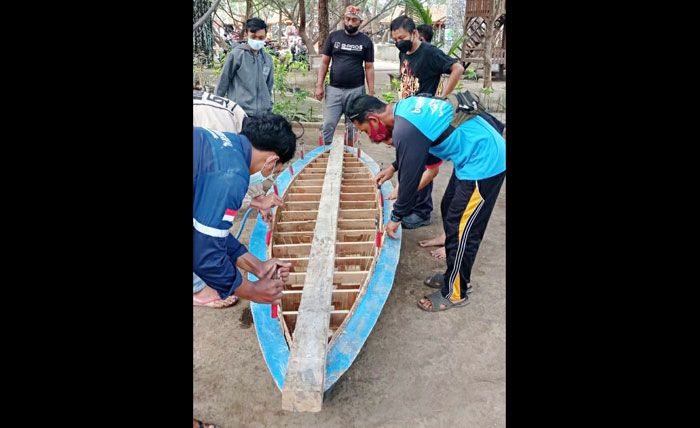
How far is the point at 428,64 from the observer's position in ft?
18.0

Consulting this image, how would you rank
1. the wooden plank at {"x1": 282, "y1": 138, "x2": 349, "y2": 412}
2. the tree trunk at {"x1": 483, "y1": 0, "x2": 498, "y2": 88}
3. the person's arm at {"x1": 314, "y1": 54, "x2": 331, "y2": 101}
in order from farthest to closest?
the tree trunk at {"x1": 483, "y1": 0, "x2": 498, "y2": 88}
the person's arm at {"x1": 314, "y1": 54, "x2": 331, "y2": 101}
the wooden plank at {"x1": 282, "y1": 138, "x2": 349, "y2": 412}

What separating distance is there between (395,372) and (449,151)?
5.69 ft

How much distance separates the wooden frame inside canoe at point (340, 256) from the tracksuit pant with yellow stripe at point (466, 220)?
52 centimetres

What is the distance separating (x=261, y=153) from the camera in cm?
250

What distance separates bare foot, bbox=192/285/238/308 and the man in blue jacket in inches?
53.4

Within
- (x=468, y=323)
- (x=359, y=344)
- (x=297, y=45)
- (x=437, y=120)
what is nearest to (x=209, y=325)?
(x=359, y=344)

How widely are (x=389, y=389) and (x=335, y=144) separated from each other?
4.10m

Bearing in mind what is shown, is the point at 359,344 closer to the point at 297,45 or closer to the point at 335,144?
the point at 335,144

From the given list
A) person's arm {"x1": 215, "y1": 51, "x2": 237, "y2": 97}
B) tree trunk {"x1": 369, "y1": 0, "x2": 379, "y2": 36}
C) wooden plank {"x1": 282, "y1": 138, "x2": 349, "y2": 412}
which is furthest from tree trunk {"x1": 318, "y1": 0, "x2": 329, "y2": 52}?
tree trunk {"x1": 369, "y1": 0, "x2": 379, "y2": 36}

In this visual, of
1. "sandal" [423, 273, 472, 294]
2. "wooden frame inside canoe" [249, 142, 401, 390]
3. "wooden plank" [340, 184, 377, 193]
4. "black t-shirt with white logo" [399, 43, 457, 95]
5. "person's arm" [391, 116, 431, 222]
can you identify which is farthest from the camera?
"black t-shirt with white logo" [399, 43, 457, 95]

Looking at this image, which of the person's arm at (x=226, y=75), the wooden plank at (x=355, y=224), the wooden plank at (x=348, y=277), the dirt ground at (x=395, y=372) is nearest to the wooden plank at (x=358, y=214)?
the wooden plank at (x=355, y=224)

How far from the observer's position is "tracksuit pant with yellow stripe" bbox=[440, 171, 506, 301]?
10.8 feet

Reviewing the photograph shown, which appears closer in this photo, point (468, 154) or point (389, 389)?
point (389, 389)

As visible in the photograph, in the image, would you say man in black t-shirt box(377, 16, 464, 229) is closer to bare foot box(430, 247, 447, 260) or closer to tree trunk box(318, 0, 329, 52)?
bare foot box(430, 247, 447, 260)
